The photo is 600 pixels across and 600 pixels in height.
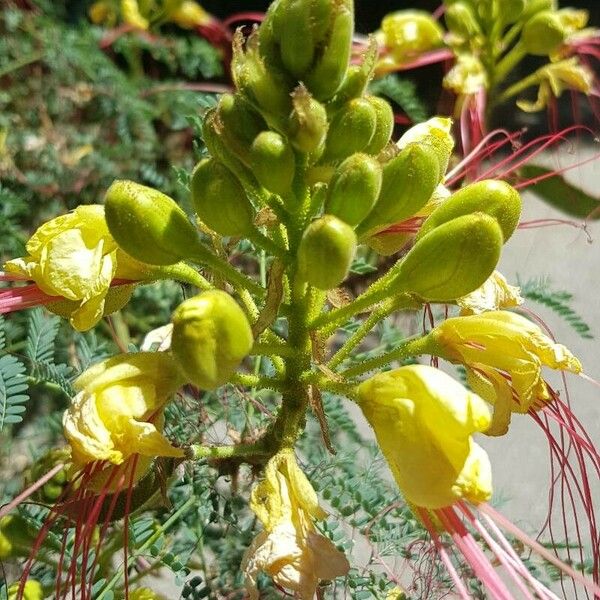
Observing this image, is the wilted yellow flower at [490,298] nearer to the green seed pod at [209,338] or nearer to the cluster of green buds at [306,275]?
the cluster of green buds at [306,275]

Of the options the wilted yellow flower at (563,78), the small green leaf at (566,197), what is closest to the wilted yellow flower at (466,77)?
the wilted yellow flower at (563,78)

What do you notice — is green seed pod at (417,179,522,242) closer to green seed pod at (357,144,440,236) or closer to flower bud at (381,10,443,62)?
green seed pod at (357,144,440,236)

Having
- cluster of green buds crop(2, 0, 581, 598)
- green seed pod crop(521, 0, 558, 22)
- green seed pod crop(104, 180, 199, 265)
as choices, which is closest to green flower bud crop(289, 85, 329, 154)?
cluster of green buds crop(2, 0, 581, 598)

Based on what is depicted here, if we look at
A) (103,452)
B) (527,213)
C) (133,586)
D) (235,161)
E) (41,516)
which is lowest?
(527,213)

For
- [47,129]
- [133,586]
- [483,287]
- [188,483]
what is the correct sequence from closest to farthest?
[483,287] → [188,483] → [133,586] → [47,129]

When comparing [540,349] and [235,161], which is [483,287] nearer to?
[540,349]

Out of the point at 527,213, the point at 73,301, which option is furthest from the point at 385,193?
the point at 527,213
